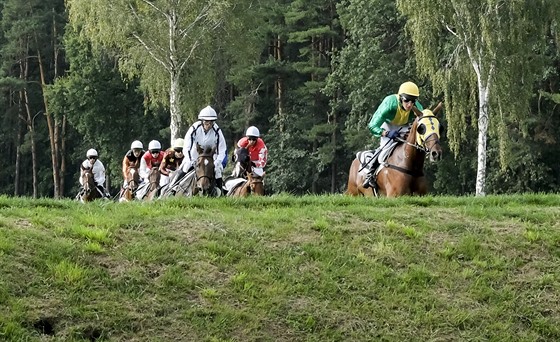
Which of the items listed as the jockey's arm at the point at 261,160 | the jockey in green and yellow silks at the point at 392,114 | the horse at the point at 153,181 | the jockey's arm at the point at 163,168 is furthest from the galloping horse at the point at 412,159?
the horse at the point at 153,181

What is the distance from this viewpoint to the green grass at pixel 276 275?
384 inches

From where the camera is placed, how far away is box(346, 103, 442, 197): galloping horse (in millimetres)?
15758

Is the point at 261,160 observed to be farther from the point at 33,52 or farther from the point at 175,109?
the point at 33,52

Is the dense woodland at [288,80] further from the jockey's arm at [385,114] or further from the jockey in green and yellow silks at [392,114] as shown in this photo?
the jockey's arm at [385,114]

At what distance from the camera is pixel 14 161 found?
68.9m

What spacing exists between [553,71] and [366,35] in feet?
34.9

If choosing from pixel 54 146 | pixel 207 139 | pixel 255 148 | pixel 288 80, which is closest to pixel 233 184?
pixel 255 148

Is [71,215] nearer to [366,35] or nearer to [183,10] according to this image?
[183,10]

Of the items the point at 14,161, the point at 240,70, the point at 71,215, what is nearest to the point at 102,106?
the point at 240,70

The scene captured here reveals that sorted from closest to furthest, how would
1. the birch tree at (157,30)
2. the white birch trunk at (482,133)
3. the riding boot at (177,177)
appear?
1. the riding boot at (177,177)
2. the white birch trunk at (482,133)
3. the birch tree at (157,30)

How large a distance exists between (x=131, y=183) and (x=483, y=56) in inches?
519

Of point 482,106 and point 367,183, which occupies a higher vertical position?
point 482,106

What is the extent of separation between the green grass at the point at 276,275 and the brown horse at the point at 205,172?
3.16m

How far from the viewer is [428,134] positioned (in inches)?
620
